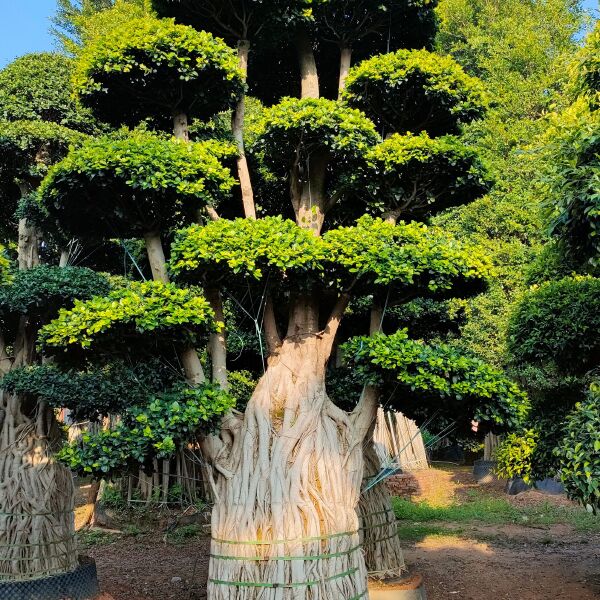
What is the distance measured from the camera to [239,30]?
299 inches

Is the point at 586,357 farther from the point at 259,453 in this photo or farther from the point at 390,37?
the point at 390,37

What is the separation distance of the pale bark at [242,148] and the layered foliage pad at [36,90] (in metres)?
3.39

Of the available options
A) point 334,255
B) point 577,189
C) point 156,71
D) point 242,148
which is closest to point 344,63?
point 242,148

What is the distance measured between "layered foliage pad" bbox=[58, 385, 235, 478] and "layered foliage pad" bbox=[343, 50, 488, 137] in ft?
11.7

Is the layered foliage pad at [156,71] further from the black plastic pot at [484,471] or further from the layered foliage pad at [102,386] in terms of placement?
the black plastic pot at [484,471]

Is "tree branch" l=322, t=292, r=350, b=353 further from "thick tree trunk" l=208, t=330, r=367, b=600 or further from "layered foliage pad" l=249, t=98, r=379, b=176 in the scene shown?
"layered foliage pad" l=249, t=98, r=379, b=176

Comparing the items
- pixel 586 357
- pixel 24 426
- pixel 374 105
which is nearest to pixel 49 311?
pixel 24 426

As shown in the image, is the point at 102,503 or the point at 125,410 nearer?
the point at 125,410

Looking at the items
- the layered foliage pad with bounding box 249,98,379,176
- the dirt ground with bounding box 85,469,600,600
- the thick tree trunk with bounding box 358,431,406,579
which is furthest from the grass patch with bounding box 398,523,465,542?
the layered foliage pad with bounding box 249,98,379,176

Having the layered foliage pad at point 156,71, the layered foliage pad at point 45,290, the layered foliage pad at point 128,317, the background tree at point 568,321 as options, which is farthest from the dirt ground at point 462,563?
the layered foliage pad at point 156,71

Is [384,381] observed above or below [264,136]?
below

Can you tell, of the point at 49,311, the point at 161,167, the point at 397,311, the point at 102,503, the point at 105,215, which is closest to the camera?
the point at 161,167

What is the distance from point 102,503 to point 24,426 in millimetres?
5187

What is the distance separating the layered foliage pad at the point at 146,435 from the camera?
5.55 meters
